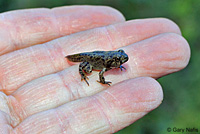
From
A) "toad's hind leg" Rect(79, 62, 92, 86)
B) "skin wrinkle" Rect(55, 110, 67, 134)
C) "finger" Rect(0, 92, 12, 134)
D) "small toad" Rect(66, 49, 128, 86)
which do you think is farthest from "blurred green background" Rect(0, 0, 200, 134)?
"finger" Rect(0, 92, 12, 134)

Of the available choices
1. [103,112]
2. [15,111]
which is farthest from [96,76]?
[15,111]

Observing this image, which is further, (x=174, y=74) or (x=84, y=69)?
(x=174, y=74)

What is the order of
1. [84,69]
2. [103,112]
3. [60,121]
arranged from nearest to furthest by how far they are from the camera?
1. [60,121]
2. [103,112]
3. [84,69]

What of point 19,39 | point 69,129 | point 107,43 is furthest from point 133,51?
point 19,39

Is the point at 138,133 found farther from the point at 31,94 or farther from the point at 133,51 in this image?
the point at 31,94

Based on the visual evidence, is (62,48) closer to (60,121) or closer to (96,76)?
(96,76)

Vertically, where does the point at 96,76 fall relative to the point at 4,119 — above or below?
below

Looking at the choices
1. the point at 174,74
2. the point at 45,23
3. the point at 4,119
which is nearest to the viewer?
the point at 4,119
